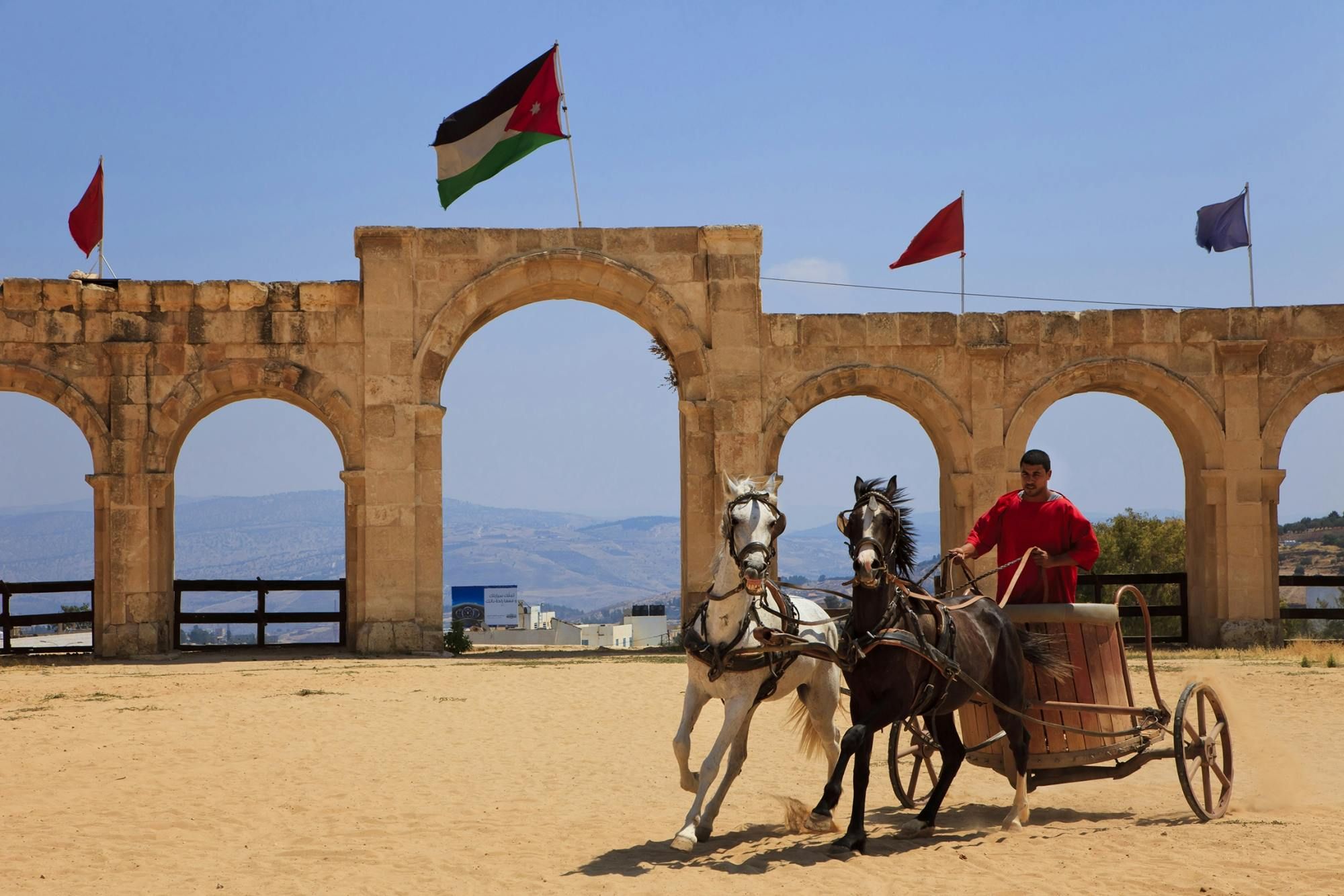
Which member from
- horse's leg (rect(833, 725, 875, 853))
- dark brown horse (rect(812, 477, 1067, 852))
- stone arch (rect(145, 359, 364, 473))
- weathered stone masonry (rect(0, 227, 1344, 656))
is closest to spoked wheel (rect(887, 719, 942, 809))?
dark brown horse (rect(812, 477, 1067, 852))

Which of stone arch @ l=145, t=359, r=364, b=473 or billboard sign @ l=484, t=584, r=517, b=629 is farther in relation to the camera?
billboard sign @ l=484, t=584, r=517, b=629

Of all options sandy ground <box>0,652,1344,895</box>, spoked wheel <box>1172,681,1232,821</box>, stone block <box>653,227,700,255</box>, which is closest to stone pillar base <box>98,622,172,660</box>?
sandy ground <box>0,652,1344,895</box>

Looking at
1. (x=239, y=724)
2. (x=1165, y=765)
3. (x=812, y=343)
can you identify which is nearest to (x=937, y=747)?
(x=1165, y=765)

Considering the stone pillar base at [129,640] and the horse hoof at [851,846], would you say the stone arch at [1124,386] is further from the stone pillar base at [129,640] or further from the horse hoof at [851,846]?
the horse hoof at [851,846]

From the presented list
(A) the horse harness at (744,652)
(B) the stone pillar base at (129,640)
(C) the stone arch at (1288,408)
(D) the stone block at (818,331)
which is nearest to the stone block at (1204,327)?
(C) the stone arch at (1288,408)

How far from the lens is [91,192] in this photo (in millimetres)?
20625

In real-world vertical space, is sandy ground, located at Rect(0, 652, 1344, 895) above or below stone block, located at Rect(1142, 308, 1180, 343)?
below

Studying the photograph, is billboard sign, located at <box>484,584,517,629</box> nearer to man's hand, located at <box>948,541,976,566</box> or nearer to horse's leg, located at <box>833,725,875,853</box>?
man's hand, located at <box>948,541,976,566</box>

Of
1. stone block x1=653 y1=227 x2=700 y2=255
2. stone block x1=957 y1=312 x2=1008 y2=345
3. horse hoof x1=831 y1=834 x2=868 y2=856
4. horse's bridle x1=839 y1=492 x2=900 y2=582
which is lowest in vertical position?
horse hoof x1=831 y1=834 x2=868 y2=856

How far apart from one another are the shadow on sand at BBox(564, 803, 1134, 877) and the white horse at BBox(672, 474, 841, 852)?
0.17 meters

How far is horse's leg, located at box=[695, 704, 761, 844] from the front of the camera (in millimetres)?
8008

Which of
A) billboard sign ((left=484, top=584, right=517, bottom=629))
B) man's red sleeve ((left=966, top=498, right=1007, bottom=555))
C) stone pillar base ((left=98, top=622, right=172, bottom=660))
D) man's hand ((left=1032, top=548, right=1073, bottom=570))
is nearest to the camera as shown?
man's hand ((left=1032, top=548, right=1073, bottom=570))

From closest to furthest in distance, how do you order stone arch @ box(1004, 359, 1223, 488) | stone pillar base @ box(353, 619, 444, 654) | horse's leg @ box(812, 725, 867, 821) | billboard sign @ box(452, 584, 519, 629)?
horse's leg @ box(812, 725, 867, 821) → stone pillar base @ box(353, 619, 444, 654) → stone arch @ box(1004, 359, 1223, 488) → billboard sign @ box(452, 584, 519, 629)

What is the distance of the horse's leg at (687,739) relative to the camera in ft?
26.4
